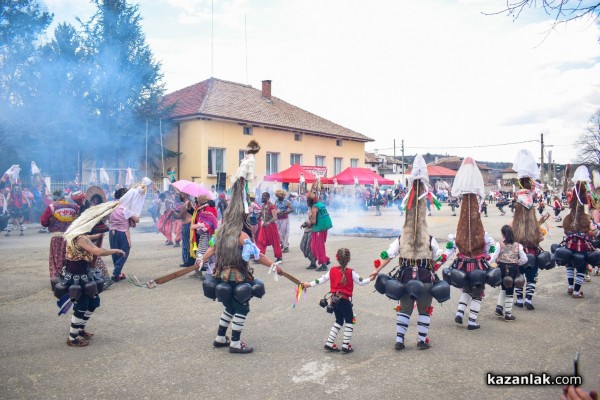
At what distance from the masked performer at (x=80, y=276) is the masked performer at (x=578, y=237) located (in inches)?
304

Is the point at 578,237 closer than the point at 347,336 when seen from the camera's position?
No

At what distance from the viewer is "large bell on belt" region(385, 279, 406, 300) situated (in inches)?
211

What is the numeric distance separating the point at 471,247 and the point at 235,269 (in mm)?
3331

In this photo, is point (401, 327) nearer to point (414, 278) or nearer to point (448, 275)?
point (414, 278)

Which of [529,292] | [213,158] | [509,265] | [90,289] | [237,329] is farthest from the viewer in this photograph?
[213,158]

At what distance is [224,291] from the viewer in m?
5.23

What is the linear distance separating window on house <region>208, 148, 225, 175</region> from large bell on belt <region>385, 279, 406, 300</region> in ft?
80.2

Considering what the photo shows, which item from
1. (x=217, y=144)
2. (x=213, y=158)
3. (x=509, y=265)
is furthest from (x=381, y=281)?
(x=213, y=158)

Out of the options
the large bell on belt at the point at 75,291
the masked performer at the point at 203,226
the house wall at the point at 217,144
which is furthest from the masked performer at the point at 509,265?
the house wall at the point at 217,144

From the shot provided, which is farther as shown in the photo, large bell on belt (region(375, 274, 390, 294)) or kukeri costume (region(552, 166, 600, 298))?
kukeri costume (region(552, 166, 600, 298))

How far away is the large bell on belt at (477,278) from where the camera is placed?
20.1 ft

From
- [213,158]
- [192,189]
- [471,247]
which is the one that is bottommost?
[471,247]

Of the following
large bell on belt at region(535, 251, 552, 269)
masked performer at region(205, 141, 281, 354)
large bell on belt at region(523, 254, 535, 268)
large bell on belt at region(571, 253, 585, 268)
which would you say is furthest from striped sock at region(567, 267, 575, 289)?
masked performer at region(205, 141, 281, 354)

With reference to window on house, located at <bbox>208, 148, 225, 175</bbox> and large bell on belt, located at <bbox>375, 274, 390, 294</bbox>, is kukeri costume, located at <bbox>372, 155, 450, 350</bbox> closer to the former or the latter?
large bell on belt, located at <bbox>375, 274, 390, 294</bbox>
